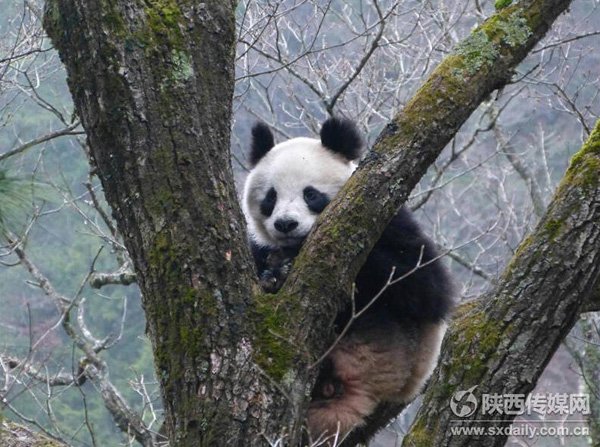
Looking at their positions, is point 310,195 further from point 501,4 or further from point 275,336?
point 275,336

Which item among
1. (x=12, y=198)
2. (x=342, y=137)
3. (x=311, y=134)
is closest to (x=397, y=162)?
(x=12, y=198)

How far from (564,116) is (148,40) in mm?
15336

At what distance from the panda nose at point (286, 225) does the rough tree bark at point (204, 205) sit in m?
1.40

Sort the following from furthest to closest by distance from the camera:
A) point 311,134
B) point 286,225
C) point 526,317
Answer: point 311,134, point 286,225, point 526,317

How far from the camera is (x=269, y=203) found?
16.8 ft

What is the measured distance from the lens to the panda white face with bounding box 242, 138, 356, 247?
476 centimetres

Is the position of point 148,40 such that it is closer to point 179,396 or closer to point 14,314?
point 179,396

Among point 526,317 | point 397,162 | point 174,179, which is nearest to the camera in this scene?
point 526,317

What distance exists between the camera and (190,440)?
2.81 m

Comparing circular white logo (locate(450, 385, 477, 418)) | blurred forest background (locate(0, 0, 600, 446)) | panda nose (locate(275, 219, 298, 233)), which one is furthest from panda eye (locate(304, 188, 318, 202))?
circular white logo (locate(450, 385, 477, 418))

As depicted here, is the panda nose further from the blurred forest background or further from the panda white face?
the blurred forest background

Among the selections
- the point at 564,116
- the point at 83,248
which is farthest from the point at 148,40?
the point at 564,116

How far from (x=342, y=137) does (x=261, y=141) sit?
57 centimetres

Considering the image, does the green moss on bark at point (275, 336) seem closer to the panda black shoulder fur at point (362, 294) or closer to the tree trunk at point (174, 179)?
the tree trunk at point (174, 179)
